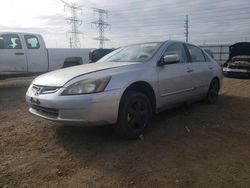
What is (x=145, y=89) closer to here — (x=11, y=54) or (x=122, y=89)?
(x=122, y=89)

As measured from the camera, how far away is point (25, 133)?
483 cm

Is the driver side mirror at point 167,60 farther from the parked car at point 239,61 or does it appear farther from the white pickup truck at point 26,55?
the parked car at point 239,61

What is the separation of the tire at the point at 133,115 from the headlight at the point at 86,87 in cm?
42

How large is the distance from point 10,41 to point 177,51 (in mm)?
7343

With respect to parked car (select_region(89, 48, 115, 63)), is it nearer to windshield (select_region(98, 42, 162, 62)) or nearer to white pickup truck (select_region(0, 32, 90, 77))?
white pickup truck (select_region(0, 32, 90, 77))

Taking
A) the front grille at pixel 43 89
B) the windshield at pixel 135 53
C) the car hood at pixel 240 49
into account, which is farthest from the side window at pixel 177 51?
the car hood at pixel 240 49

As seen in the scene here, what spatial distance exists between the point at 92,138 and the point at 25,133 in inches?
47.6

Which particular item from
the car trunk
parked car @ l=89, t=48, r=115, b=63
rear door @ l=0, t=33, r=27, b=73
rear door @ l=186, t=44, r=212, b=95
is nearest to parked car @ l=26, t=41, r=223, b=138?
rear door @ l=186, t=44, r=212, b=95

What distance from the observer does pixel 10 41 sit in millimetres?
10711

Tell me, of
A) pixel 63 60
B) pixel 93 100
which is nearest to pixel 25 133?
pixel 93 100

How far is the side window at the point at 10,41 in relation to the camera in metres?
10.6

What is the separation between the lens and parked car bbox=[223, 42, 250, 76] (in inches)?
552

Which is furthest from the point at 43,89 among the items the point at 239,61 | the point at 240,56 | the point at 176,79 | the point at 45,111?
the point at 240,56

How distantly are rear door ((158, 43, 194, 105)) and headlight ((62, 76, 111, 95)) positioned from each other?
4.20 ft
